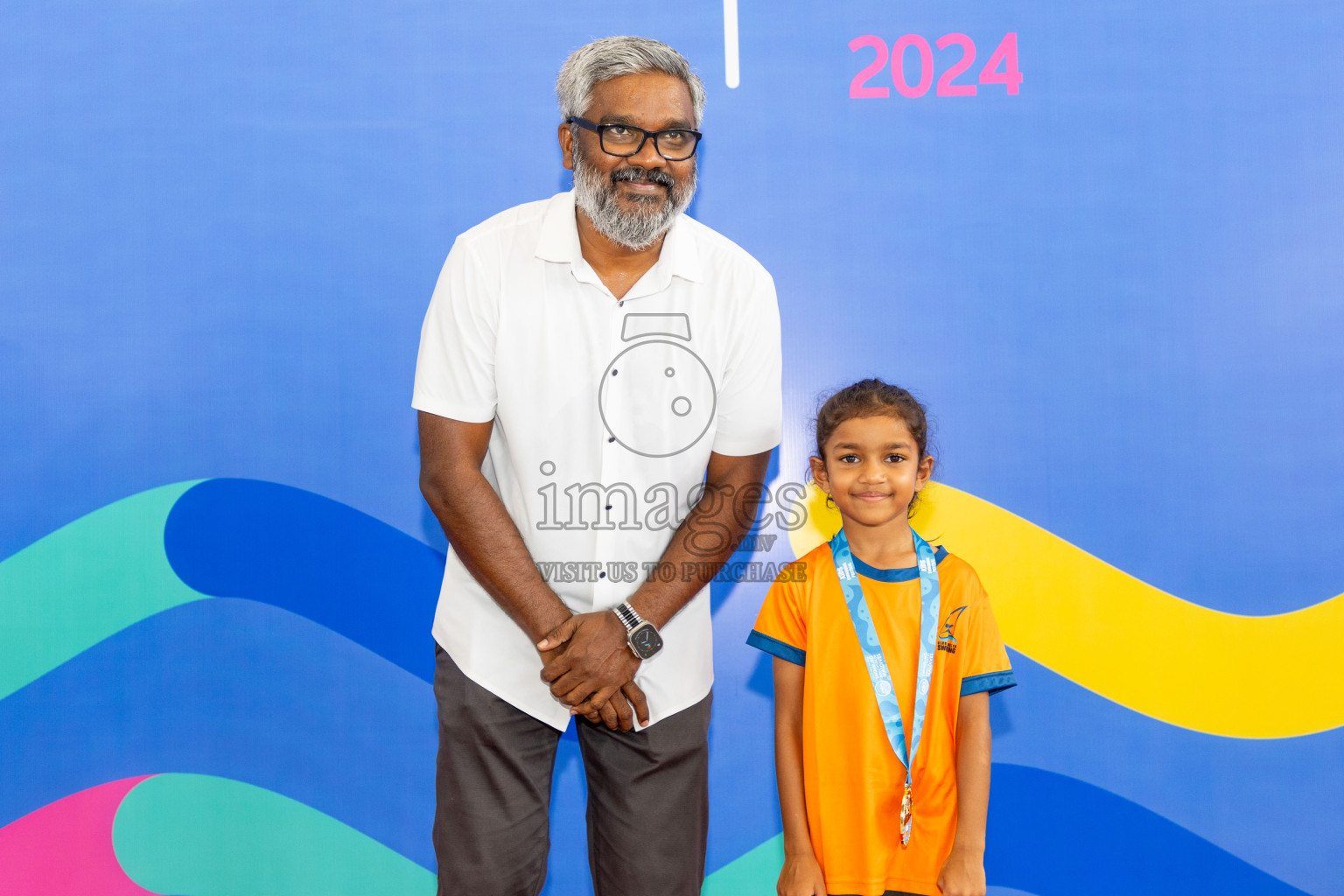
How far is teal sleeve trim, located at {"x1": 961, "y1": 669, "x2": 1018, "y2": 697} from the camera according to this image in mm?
1646

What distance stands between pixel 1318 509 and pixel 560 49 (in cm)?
213

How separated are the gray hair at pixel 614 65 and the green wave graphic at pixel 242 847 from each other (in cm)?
178

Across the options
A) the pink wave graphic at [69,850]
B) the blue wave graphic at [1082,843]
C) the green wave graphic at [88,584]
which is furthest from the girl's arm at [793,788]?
the pink wave graphic at [69,850]

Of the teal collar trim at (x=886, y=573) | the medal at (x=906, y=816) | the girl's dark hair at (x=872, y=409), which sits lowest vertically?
the medal at (x=906, y=816)

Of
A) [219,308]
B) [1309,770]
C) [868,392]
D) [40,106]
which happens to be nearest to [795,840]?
[868,392]

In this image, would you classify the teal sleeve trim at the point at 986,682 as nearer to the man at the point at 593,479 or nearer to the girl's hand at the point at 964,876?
the girl's hand at the point at 964,876

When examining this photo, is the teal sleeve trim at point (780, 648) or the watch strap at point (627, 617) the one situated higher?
the watch strap at point (627, 617)

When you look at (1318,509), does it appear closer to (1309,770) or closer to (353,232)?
(1309,770)

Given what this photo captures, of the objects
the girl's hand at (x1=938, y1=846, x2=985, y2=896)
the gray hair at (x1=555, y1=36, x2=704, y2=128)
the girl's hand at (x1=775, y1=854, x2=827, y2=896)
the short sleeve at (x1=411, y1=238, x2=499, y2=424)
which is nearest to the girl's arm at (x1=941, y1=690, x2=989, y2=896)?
the girl's hand at (x1=938, y1=846, x2=985, y2=896)

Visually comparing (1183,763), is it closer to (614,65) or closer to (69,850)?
(614,65)

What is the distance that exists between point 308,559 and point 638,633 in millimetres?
1041

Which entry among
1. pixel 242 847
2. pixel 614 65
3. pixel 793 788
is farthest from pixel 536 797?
pixel 614 65

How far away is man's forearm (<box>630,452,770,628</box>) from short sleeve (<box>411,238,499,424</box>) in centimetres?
42

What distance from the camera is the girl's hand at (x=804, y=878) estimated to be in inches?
64.5
